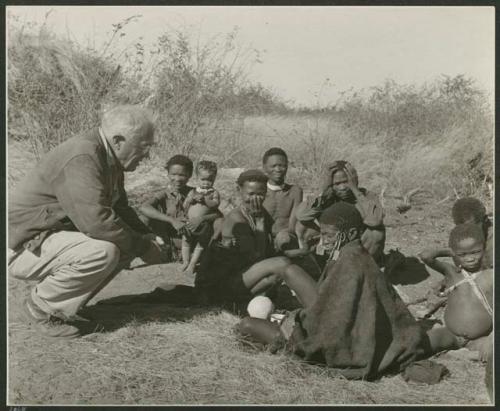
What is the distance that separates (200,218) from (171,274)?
1.96ft

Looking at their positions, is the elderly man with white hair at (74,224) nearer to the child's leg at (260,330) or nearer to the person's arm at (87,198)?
the person's arm at (87,198)

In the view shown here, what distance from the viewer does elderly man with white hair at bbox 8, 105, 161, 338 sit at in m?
4.04

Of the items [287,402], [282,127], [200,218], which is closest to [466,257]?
[287,402]

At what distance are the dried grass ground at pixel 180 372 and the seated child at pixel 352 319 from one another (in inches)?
5.7

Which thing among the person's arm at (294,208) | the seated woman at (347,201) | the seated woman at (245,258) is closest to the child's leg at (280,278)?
the seated woman at (245,258)

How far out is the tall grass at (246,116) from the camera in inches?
313

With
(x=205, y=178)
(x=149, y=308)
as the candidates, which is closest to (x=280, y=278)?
(x=149, y=308)

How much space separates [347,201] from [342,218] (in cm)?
187

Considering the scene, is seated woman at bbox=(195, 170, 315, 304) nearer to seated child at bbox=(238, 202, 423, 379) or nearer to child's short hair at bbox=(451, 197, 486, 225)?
seated child at bbox=(238, 202, 423, 379)

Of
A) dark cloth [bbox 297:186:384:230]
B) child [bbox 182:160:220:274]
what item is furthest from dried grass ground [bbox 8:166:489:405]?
child [bbox 182:160:220:274]

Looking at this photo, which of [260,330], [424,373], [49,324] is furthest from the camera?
[49,324]

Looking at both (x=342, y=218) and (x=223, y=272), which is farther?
(x=223, y=272)

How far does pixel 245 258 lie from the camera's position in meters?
5.00

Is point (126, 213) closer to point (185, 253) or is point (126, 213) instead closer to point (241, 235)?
point (241, 235)
